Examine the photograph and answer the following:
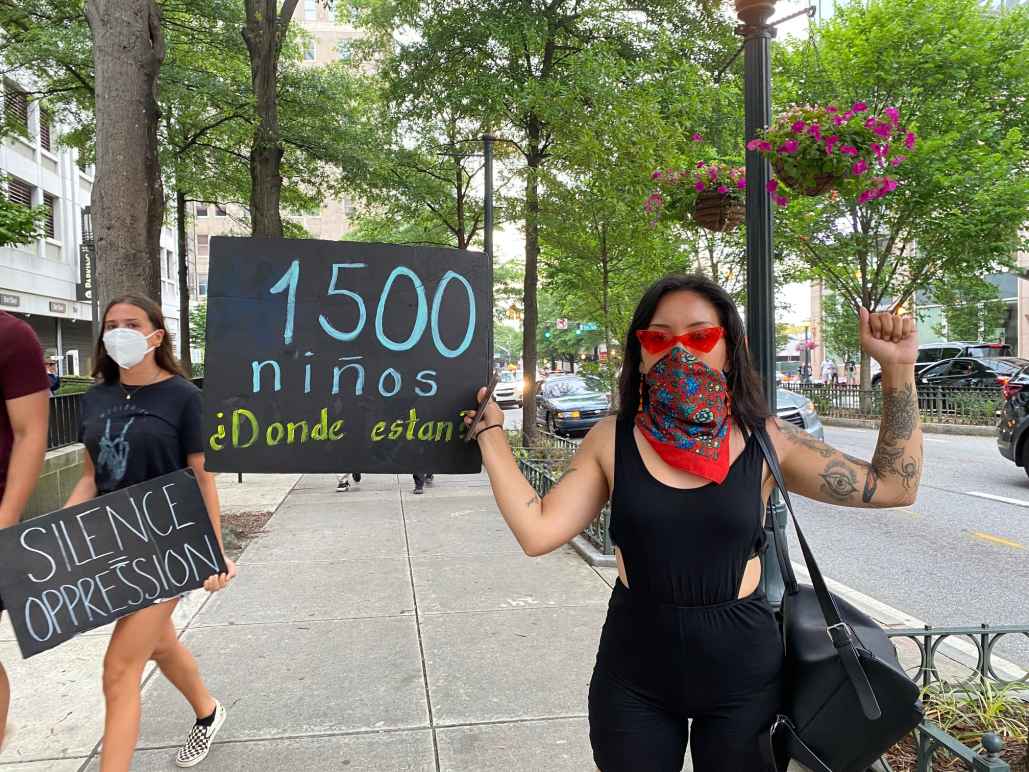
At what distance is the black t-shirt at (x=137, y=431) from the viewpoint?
2.74m

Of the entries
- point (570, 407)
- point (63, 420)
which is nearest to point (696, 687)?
point (63, 420)

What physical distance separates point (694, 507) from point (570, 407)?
16.8m

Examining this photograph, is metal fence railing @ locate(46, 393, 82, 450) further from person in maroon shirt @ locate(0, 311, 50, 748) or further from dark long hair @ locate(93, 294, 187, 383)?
person in maroon shirt @ locate(0, 311, 50, 748)

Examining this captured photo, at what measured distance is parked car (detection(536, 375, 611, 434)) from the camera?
60.0 ft

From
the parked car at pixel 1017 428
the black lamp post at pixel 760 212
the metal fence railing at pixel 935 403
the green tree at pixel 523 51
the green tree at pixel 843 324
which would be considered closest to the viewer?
the black lamp post at pixel 760 212

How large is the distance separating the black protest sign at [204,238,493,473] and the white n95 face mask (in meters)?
0.64

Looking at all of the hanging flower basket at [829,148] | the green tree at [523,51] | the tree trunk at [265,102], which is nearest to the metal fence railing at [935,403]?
the green tree at [523,51]

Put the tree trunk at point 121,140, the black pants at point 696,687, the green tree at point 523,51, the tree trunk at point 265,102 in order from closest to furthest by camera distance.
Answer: the black pants at point 696,687 < the tree trunk at point 121,140 < the tree trunk at point 265,102 < the green tree at point 523,51

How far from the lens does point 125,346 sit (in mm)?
2678

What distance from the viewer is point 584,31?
1241cm

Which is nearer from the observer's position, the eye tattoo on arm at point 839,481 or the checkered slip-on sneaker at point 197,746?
the eye tattoo on arm at point 839,481

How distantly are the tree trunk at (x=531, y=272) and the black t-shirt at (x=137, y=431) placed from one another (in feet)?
30.6

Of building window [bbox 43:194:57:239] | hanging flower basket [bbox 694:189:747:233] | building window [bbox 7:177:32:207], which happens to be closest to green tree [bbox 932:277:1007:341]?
hanging flower basket [bbox 694:189:747:233]

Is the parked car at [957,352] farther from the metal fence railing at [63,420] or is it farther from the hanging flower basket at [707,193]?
the metal fence railing at [63,420]
